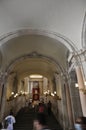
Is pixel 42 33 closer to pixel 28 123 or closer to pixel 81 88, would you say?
pixel 81 88

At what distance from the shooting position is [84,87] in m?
5.79

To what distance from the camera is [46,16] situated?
6051 mm

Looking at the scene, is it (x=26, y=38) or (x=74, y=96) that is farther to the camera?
(x=74, y=96)

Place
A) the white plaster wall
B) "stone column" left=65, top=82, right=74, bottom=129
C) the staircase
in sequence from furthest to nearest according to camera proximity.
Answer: the staircase → "stone column" left=65, top=82, right=74, bottom=129 → the white plaster wall

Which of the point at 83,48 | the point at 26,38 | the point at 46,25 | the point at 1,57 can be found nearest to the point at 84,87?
the point at 83,48

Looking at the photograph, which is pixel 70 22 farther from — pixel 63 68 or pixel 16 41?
pixel 63 68

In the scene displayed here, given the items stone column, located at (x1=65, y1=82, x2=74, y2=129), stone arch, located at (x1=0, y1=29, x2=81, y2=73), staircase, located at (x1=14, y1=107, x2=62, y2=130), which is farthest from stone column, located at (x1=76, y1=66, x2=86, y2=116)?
staircase, located at (x1=14, y1=107, x2=62, y2=130)

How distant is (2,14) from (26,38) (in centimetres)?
223

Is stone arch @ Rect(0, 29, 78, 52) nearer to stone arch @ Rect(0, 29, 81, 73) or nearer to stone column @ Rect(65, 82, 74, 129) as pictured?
stone arch @ Rect(0, 29, 81, 73)

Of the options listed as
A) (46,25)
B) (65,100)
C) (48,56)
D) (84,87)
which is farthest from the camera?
(48,56)

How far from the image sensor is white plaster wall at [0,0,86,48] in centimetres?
547

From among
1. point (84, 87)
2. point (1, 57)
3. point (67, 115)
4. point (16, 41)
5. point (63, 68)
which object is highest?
point (16, 41)

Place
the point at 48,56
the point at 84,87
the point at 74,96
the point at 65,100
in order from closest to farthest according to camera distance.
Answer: the point at 84,87 < the point at 74,96 < the point at 65,100 < the point at 48,56

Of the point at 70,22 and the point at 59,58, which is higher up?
the point at 70,22
